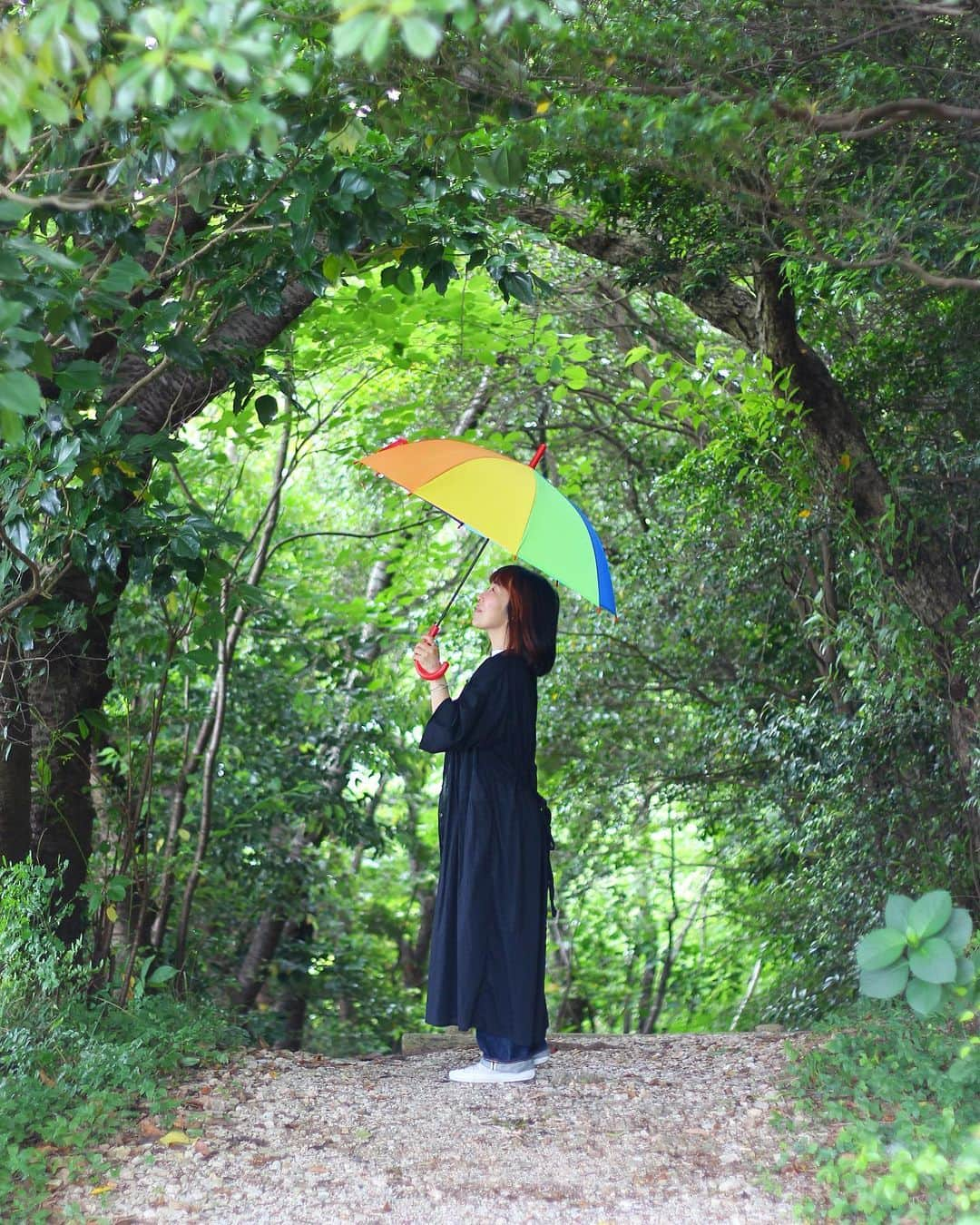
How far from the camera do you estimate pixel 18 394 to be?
219 cm

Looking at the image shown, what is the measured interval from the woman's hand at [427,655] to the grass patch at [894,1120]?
1.94 m

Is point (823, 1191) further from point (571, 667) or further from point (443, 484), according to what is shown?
point (571, 667)

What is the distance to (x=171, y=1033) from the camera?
4734 mm

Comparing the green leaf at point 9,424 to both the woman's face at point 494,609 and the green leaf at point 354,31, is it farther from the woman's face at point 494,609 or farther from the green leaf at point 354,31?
the woman's face at point 494,609

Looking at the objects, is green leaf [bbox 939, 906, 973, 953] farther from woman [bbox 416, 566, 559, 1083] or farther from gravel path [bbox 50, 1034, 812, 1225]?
woman [bbox 416, 566, 559, 1083]

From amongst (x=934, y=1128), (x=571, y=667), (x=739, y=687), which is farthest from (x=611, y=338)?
(x=934, y=1128)

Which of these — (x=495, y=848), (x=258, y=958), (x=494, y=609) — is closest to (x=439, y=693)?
(x=494, y=609)

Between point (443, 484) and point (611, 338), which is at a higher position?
point (611, 338)

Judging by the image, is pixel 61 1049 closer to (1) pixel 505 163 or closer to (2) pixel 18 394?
(2) pixel 18 394

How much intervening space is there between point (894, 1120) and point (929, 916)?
0.65m

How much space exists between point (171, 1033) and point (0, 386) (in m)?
3.30

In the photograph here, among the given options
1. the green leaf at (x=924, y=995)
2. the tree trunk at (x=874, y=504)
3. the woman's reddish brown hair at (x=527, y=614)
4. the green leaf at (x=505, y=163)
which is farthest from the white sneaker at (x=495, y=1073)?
the green leaf at (x=505, y=163)

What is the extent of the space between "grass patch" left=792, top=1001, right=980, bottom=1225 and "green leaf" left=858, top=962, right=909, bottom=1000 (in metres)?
0.23

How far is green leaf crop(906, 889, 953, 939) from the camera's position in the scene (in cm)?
346
